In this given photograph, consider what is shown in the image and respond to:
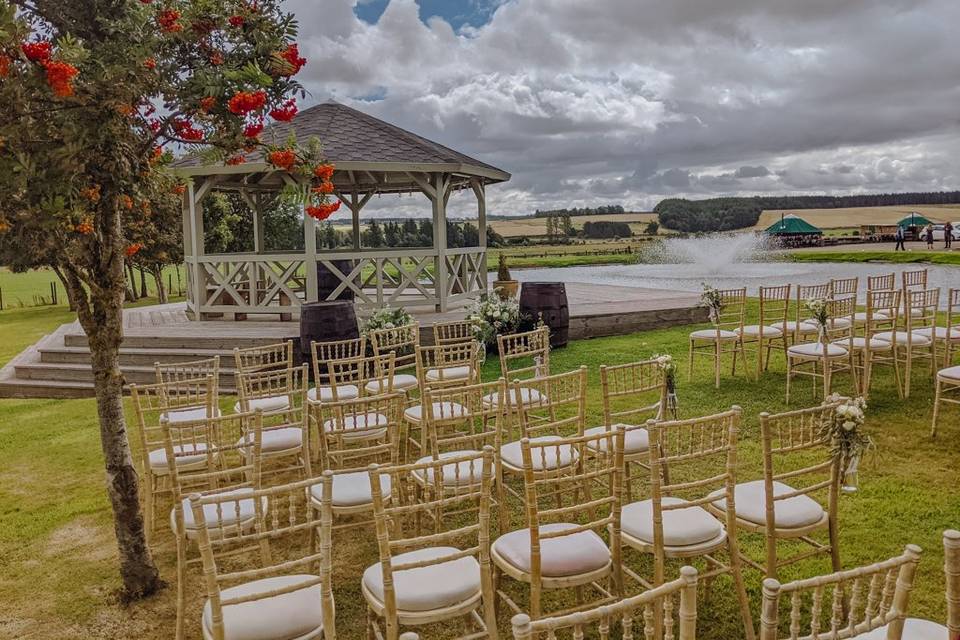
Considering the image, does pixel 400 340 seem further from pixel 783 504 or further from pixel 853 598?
pixel 853 598

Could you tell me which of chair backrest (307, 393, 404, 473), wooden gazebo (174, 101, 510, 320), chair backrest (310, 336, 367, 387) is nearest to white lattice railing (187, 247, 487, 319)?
wooden gazebo (174, 101, 510, 320)

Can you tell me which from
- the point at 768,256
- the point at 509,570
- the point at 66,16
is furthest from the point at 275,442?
the point at 768,256

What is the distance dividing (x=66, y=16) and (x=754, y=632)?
450 cm

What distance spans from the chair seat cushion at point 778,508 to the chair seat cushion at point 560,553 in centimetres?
65

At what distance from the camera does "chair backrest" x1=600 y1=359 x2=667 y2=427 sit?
4168 millimetres

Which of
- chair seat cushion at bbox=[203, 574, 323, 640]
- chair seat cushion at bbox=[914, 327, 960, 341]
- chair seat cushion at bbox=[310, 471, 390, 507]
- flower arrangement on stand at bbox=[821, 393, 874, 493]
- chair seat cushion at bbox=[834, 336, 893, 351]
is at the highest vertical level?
flower arrangement on stand at bbox=[821, 393, 874, 493]

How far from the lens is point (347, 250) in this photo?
12227 millimetres

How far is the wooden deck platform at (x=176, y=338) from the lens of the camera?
372 inches

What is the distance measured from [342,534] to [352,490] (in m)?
1.02

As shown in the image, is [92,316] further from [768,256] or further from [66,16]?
[768,256]

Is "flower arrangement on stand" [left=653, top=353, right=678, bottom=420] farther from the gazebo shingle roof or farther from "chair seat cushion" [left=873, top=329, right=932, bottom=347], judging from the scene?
the gazebo shingle roof

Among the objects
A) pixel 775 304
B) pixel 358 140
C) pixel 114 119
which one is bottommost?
pixel 775 304

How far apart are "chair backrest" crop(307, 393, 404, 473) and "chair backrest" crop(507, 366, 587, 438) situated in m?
0.76

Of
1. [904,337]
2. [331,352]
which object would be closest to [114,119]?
[331,352]
